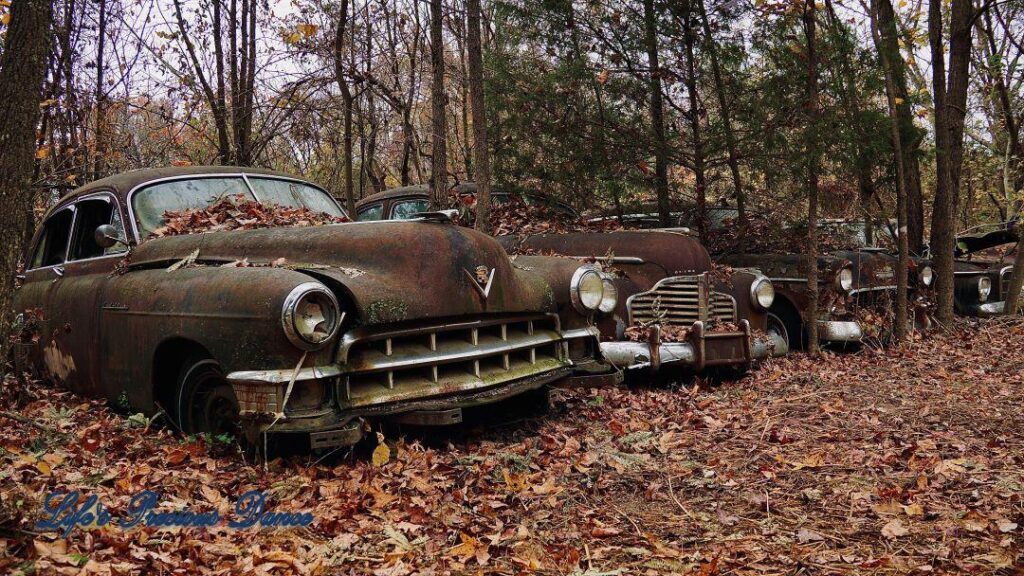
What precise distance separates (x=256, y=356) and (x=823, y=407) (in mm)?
3581

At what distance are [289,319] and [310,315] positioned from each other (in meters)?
0.14

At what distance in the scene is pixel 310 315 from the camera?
355 centimetres

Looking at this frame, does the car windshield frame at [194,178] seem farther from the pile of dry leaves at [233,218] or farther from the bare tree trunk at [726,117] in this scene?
the bare tree trunk at [726,117]

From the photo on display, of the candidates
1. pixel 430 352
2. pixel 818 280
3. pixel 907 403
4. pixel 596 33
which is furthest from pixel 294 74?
pixel 907 403

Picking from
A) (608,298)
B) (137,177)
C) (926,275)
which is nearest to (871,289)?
(926,275)

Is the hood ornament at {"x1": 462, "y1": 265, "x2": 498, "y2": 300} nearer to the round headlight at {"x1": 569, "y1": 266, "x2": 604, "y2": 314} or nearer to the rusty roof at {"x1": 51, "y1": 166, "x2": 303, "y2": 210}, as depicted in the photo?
the round headlight at {"x1": 569, "y1": 266, "x2": 604, "y2": 314}

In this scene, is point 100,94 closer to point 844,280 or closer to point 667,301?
point 667,301

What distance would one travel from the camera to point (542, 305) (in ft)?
15.1

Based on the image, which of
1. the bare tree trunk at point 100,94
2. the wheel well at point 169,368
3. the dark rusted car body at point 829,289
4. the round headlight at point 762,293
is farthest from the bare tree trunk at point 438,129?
the bare tree trunk at point 100,94

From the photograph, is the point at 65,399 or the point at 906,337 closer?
the point at 65,399

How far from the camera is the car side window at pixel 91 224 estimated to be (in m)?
5.02

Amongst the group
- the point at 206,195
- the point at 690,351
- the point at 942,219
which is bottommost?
the point at 690,351

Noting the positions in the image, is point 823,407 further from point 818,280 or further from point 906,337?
point 906,337

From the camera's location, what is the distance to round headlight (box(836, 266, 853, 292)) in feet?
24.7
